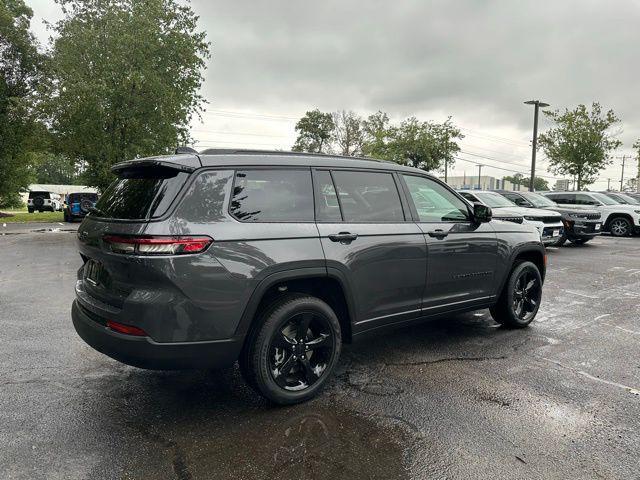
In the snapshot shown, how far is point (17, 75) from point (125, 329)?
2900cm

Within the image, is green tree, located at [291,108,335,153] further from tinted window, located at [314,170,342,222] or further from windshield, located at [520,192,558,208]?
tinted window, located at [314,170,342,222]

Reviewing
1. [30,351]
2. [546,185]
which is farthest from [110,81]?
[546,185]

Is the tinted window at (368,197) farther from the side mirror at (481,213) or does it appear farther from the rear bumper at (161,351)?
the rear bumper at (161,351)

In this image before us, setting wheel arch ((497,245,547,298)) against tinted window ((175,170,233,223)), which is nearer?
tinted window ((175,170,233,223))

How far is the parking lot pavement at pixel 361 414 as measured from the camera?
102 inches

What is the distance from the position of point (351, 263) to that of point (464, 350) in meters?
1.80

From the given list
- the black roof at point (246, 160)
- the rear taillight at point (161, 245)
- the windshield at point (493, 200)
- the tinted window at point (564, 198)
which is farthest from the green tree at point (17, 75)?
the rear taillight at point (161, 245)

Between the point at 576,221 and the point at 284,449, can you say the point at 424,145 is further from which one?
the point at 284,449

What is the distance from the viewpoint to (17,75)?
82.9 ft

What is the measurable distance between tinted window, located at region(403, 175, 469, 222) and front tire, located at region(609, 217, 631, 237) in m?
16.2

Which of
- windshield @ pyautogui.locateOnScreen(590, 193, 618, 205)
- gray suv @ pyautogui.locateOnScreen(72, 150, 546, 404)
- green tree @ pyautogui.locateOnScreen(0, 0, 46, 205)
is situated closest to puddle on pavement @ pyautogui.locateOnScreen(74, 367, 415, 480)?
gray suv @ pyautogui.locateOnScreen(72, 150, 546, 404)

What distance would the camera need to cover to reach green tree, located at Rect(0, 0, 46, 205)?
79.2 feet

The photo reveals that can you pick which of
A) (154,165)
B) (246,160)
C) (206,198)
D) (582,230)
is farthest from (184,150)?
(582,230)

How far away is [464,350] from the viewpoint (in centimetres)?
450
